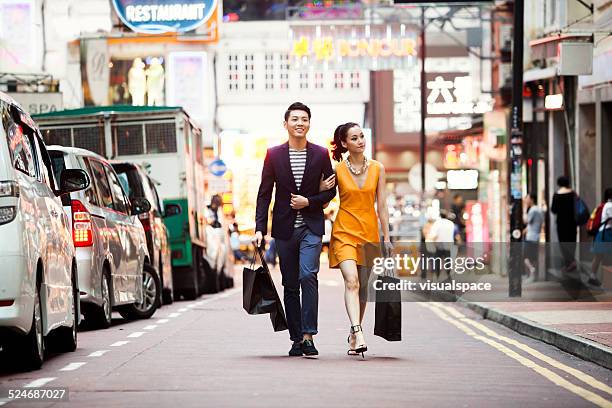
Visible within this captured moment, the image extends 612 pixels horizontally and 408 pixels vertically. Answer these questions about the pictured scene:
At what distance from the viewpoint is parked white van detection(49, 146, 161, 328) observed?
18328 millimetres

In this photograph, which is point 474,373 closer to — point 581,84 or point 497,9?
point 581,84

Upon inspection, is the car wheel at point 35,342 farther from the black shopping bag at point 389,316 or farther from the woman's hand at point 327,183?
the black shopping bag at point 389,316

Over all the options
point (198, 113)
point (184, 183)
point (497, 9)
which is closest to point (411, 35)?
point (497, 9)

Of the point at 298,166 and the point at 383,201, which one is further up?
the point at 298,166

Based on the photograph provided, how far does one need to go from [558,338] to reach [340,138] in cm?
366

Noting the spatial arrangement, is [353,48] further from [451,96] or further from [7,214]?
[7,214]

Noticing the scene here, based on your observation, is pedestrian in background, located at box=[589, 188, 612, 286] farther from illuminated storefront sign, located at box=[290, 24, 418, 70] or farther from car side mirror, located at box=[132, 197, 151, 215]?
illuminated storefront sign, located at box=[290, 24, 418, 70]

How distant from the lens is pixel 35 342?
41.9ft

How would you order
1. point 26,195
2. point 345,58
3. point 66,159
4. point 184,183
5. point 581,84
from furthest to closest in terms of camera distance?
point 345,58 < point 581,84 < point 184,183 < point 66,159 < point 26,195

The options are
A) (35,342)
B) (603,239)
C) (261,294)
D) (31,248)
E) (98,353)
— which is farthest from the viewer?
(603,239)

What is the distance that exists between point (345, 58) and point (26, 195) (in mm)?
40872

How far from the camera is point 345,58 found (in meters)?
52.9

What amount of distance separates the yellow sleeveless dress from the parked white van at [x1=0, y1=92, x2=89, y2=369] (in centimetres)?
227

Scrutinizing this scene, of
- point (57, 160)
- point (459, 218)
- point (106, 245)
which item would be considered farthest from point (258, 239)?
point (459, 218)
